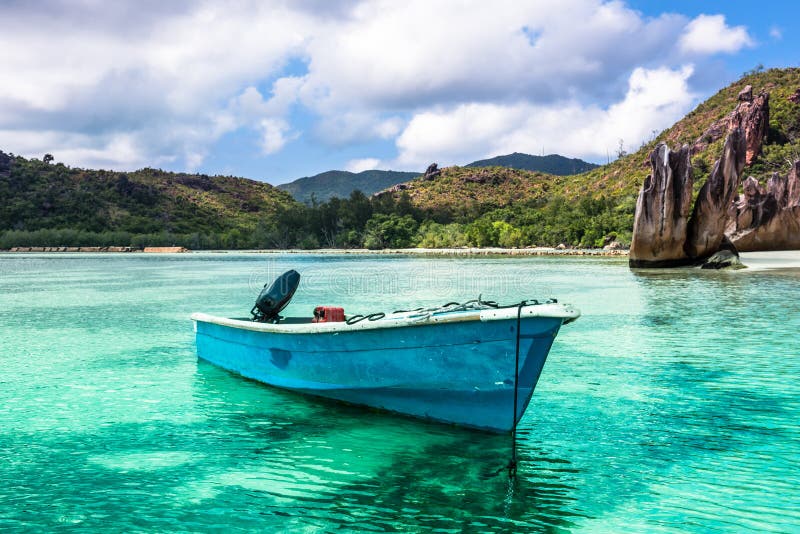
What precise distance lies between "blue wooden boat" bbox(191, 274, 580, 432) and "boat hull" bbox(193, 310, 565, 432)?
0.01 metres

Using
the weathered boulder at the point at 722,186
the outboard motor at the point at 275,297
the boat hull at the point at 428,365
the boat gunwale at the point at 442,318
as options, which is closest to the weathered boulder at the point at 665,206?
the weathered boulder at the point at 722,186

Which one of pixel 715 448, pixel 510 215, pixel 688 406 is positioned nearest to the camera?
pixel 715 448

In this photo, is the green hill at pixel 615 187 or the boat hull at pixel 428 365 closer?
the boat hull at pixel 428 365

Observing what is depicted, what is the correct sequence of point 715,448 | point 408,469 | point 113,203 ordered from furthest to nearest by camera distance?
point 113,203
point 715,448
point 408,469

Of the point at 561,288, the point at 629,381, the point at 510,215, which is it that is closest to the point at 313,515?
the point at 629,381

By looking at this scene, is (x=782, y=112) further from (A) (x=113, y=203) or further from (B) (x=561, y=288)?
(A) (x=113, y=203)

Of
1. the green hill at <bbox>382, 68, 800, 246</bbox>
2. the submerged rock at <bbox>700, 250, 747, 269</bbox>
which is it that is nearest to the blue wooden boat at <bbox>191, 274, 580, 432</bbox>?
the submerged rock at <bbox>700, 250, 747, 269</bbox>

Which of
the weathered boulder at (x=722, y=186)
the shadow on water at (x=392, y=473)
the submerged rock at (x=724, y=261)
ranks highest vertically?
the weathered boulder at (x=722, y=186)

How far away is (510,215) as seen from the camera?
101875 mm

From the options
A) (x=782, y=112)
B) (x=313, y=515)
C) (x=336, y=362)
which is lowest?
(x=313, y=515)

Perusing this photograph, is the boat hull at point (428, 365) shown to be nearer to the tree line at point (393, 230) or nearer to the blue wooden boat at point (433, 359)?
the blue wooden boat at point (433, 359)

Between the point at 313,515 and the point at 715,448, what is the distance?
468 centimetres

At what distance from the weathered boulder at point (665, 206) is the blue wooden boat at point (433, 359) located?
103ft

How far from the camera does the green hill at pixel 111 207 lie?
121250 millimetres
